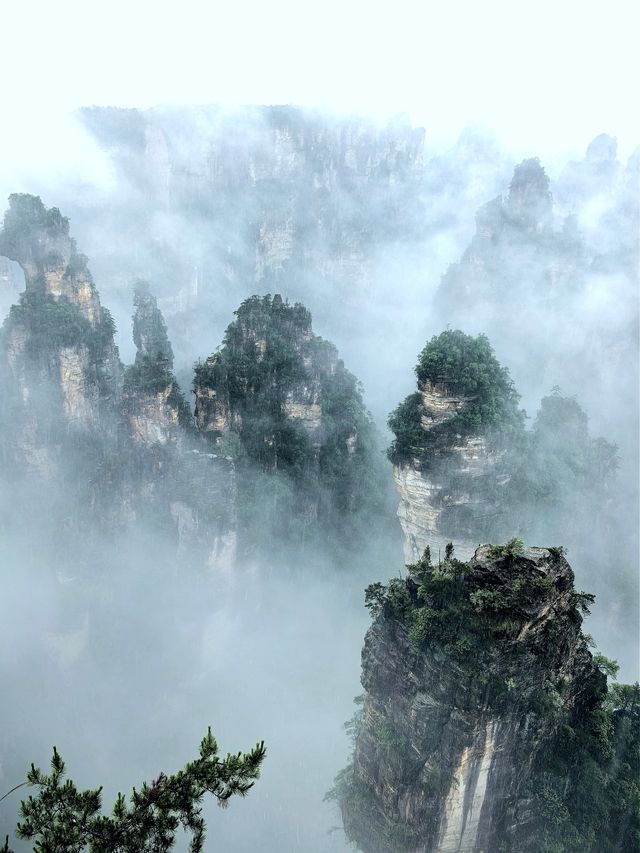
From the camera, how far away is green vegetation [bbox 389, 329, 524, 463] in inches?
1021

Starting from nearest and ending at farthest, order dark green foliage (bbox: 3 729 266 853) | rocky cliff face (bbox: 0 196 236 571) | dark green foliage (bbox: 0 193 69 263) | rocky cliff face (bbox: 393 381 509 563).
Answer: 1. dark green foliage (bbox: 3 729 266 853)
2. rocky cliff face (bbox: 393 381 509 563)
3. rocky cliff face (bbox: 0 196 236 571)
4. dark green foliage (bbox: 0 193 69 263)

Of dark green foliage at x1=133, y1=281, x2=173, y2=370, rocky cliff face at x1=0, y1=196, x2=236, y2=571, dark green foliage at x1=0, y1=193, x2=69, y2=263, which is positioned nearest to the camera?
rocky cliff face at x1=0, y1=196, x2=236, y2=571

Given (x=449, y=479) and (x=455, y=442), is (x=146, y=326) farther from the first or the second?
(x=449, y=479)

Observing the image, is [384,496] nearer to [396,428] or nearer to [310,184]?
[396,428]

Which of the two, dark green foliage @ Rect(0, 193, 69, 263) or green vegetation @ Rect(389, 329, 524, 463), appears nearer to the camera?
green vegetation @ Rect(389, 329, 524, 463)

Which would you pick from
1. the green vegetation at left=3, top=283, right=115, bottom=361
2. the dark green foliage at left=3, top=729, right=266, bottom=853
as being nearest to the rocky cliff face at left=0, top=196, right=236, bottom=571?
the green vegetation at left=3, top=283, right=115, bottom=361

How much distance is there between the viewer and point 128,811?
10.1 meters

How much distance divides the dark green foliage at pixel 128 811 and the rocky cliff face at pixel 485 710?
24.6ft

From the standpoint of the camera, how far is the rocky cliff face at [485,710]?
15.8 m

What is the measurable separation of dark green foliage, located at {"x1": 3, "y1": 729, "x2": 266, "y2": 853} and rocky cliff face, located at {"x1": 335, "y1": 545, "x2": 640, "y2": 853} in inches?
295

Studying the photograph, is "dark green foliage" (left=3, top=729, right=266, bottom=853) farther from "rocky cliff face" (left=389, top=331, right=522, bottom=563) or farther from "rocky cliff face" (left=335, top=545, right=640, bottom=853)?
"rocky cliff face" (left=389, top=331, right=522, bottom=563)

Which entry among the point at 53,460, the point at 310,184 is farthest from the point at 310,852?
the point at 310,184

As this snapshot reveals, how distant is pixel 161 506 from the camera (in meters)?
31.0

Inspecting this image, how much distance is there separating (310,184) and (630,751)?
2554 inches
